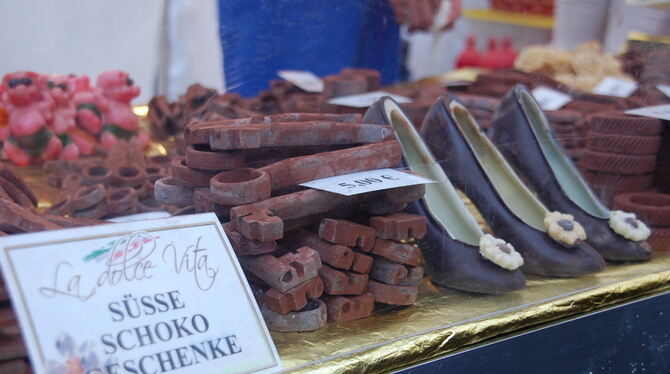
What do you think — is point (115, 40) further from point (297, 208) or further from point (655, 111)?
point (655, 111)

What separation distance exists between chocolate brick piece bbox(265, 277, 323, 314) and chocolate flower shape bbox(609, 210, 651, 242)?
68 cm

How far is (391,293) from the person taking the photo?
3.24 ft

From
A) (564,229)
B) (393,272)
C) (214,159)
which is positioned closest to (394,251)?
(393,272)

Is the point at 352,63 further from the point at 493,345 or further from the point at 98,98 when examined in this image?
the point at 493,345

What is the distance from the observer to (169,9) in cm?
214

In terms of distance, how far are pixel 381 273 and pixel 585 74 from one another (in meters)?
1.81

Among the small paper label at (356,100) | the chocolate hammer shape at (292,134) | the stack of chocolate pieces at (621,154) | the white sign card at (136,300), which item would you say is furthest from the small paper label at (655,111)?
the white sign card at (136,300)

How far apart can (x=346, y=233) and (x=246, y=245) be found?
5.8 inches

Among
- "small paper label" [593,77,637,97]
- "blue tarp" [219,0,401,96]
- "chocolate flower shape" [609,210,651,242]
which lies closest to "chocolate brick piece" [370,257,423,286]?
"chocolate flower shape" [609,210,651,242]

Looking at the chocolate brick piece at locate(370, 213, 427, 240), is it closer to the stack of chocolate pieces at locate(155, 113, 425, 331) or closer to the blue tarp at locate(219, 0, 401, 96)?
the stack of chocolate pieces at locate(155, 113, 425, 331)

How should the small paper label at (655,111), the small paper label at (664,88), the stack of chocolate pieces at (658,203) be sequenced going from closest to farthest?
1. the stack of chocolate pieces at (658,203)
2. the small paper label at (655,111)
3. the small paper label at (664,88)

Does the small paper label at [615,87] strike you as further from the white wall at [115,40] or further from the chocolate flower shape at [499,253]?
the white wall at [115,40]

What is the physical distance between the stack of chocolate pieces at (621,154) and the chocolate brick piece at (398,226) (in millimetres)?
608

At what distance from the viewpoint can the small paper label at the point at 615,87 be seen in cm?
184
